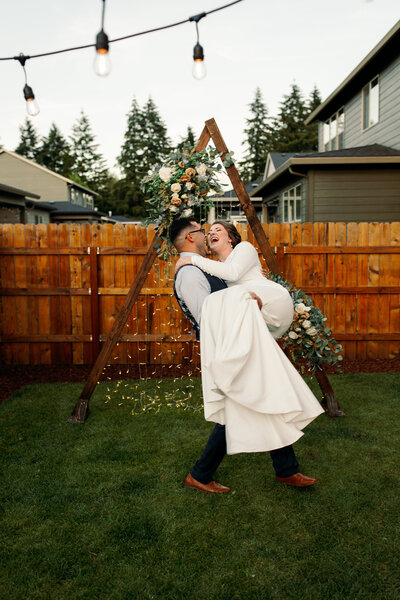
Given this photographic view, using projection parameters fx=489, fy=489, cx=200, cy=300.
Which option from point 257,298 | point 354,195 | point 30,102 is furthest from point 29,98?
point 354,195

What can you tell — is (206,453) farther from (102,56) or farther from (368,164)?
(368,164)

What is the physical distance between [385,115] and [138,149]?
4559cm

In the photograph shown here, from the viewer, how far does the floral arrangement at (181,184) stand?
4.23m

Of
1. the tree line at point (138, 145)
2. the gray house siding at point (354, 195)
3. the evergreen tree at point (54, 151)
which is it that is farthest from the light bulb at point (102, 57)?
the evergreen tree at point (54, 151)

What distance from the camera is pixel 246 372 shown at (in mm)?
2980

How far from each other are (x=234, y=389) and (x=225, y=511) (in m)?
0.83

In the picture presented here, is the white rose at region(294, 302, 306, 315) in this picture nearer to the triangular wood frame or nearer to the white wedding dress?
the triangular wood frame

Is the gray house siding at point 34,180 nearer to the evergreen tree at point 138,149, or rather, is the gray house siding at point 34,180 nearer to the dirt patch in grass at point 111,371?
the evergreen tree at point 138,149

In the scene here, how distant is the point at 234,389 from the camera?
2.95 m

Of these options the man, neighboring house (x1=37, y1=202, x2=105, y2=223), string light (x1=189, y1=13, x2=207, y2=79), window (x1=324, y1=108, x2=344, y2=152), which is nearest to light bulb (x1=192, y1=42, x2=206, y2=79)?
string light (x1=189, y1=13, x2=207, y2=79)

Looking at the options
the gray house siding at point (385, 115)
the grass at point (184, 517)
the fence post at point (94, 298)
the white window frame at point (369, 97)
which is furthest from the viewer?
the white window frame at point (369, 97)

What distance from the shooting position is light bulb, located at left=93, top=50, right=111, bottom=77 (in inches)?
150

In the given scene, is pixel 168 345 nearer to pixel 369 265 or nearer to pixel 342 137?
pixel 369 265

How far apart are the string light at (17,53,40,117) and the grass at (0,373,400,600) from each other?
3172mm
